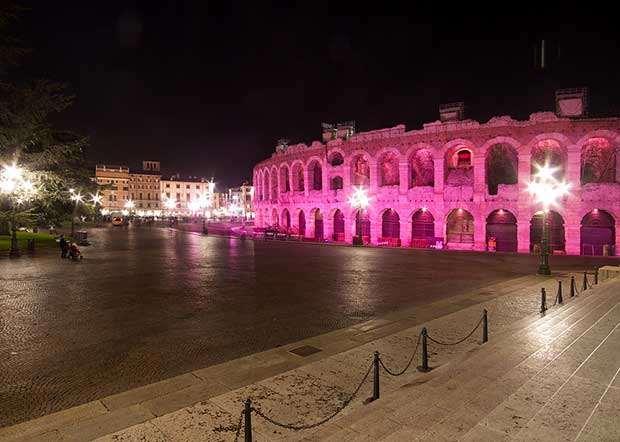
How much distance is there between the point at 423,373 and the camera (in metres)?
7.78

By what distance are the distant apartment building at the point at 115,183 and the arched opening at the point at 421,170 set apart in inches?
4110

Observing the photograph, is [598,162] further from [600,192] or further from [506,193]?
[506,193]

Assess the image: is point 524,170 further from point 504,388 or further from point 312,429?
point 312,429

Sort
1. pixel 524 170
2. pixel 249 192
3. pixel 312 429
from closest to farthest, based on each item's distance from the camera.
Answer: pixel 312 429
pixel 524 170
pixel 249 192

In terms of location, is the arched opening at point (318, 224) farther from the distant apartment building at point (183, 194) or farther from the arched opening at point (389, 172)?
the distant apartment building at point (183, 194)

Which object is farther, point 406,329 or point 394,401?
point 406,329

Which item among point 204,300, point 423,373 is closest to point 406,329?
point 423,373

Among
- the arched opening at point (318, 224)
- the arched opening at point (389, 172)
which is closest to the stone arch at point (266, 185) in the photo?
the arched opening at point (318, 224)

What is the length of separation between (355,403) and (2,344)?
8.79 m

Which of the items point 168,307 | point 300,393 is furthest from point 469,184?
point 300,393

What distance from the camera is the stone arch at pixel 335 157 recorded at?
139 feet

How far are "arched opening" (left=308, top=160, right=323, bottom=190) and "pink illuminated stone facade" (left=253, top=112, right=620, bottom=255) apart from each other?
0.17m

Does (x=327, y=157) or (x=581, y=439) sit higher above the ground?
(x=327, y=157)

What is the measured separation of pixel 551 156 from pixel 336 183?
69.1ft
